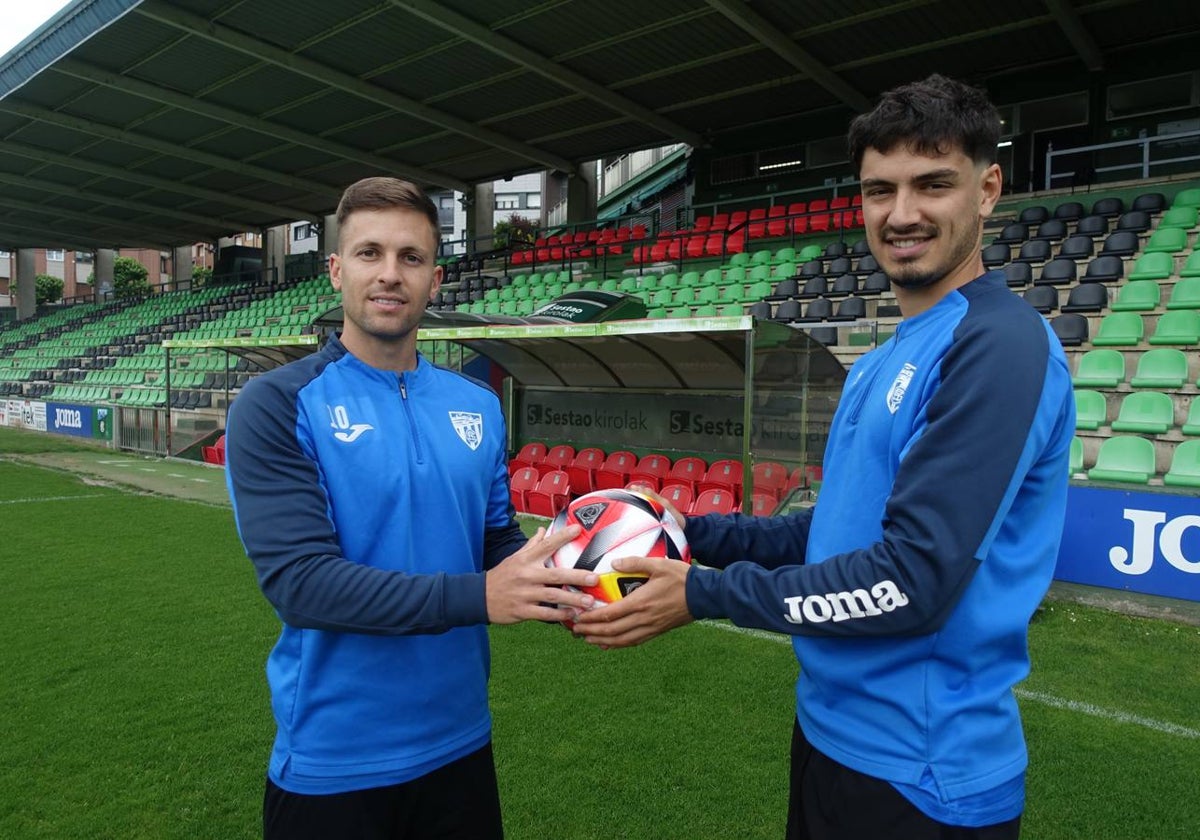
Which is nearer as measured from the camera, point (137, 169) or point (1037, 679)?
point (1037, 679)

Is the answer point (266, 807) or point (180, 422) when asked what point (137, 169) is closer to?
point (180, 422)

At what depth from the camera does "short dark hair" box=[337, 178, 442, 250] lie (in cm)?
189

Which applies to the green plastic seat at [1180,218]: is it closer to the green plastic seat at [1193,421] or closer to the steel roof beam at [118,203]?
the green plastic seat at [1193,421]

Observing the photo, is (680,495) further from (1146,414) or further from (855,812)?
(855,812)

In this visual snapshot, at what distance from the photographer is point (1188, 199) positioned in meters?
11.7

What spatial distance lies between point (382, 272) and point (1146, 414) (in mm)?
8211

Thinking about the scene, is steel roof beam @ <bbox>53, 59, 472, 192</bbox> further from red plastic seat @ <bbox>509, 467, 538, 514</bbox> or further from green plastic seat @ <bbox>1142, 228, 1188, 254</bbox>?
green plastic seat @ <bbox>1142, 228, 1188, 254</bbox>

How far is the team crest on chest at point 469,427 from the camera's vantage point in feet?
6.60

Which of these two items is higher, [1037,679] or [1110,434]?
[1110,434]

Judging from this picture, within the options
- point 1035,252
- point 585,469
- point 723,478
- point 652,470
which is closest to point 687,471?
point 652,470

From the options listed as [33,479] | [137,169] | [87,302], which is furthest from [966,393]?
[87,302]

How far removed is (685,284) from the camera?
16.2 meters

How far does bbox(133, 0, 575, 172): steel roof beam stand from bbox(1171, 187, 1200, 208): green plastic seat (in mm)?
16420

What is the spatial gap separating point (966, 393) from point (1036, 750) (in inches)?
128
